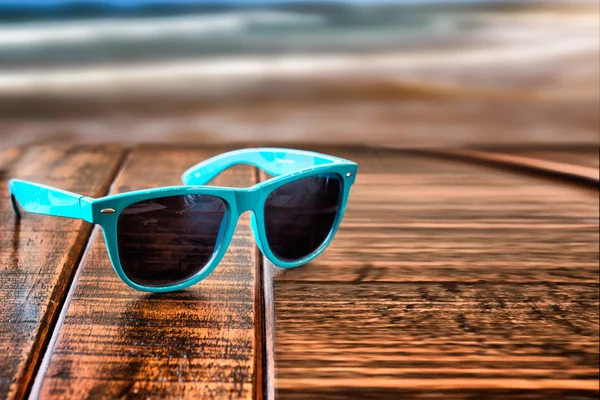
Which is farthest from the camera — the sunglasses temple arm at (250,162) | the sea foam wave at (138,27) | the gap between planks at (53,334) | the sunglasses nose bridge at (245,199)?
the sea foam wave at (138,27)

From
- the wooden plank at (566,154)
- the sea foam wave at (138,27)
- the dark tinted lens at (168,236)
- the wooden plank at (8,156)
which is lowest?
the dark tinted lens at (168,236)

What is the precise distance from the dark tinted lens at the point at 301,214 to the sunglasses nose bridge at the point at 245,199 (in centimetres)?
1

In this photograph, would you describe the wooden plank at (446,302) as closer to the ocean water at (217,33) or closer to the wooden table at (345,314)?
the wooden table at (345,314)

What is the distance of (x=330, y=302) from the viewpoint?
0.32 m

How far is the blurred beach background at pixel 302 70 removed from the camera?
1.09 metres

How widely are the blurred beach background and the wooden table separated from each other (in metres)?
0.65

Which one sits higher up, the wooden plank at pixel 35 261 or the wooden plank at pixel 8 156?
the wooden plank at pixel 8 156

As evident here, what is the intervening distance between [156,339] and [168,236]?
9 cm

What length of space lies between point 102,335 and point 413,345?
0.53ft

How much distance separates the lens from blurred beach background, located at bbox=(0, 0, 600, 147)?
43.1 inches

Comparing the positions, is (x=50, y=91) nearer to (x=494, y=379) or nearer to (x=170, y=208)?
(x=170, y=208)

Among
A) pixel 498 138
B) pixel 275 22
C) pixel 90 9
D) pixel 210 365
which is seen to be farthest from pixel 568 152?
pixel 90 9

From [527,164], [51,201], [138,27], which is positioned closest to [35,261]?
[51,201]

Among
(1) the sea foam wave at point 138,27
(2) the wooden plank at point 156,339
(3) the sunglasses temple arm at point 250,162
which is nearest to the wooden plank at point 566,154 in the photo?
(3) the sunglasses temple arm at point 250,162
